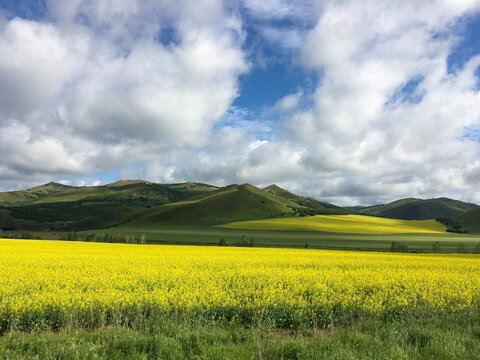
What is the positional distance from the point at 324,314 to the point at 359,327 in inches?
70.4

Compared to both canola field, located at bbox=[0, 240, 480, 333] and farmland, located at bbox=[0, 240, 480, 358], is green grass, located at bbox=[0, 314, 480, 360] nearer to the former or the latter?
farmland, located at bbox=[0, 240, 480, 358]

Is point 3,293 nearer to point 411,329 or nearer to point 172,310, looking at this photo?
point 172,310

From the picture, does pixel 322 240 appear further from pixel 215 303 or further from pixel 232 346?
pixel 232 346

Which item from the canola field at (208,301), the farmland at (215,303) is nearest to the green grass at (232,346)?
the farmland at (215,303)

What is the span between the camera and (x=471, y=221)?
524 feet

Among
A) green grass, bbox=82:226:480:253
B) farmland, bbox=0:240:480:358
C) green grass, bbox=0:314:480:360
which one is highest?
green grass, bbox=0:314:480:360

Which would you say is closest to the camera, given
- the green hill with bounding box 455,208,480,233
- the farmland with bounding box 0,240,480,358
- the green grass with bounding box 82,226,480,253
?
the farmland with bounding box 0,240,480,358

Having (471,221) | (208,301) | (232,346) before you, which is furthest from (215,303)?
(471,221)

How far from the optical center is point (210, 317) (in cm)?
1069

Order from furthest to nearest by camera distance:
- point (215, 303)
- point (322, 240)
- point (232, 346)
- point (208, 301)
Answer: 1. point (322, 240)
2. point (208, 301)
3. point (215, 303)
4. point (232, 346)

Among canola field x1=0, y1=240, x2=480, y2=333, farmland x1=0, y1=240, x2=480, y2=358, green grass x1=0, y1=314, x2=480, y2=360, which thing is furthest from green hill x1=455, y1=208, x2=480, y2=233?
green grass x1=0, y1=314, x2=480, y2=360

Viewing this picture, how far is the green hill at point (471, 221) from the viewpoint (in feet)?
486

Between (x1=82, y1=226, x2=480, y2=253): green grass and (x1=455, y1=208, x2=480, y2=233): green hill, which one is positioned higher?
(x1=455, y1=208, x2=480, y2=233): green hill

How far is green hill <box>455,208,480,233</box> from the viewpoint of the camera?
147988mm
